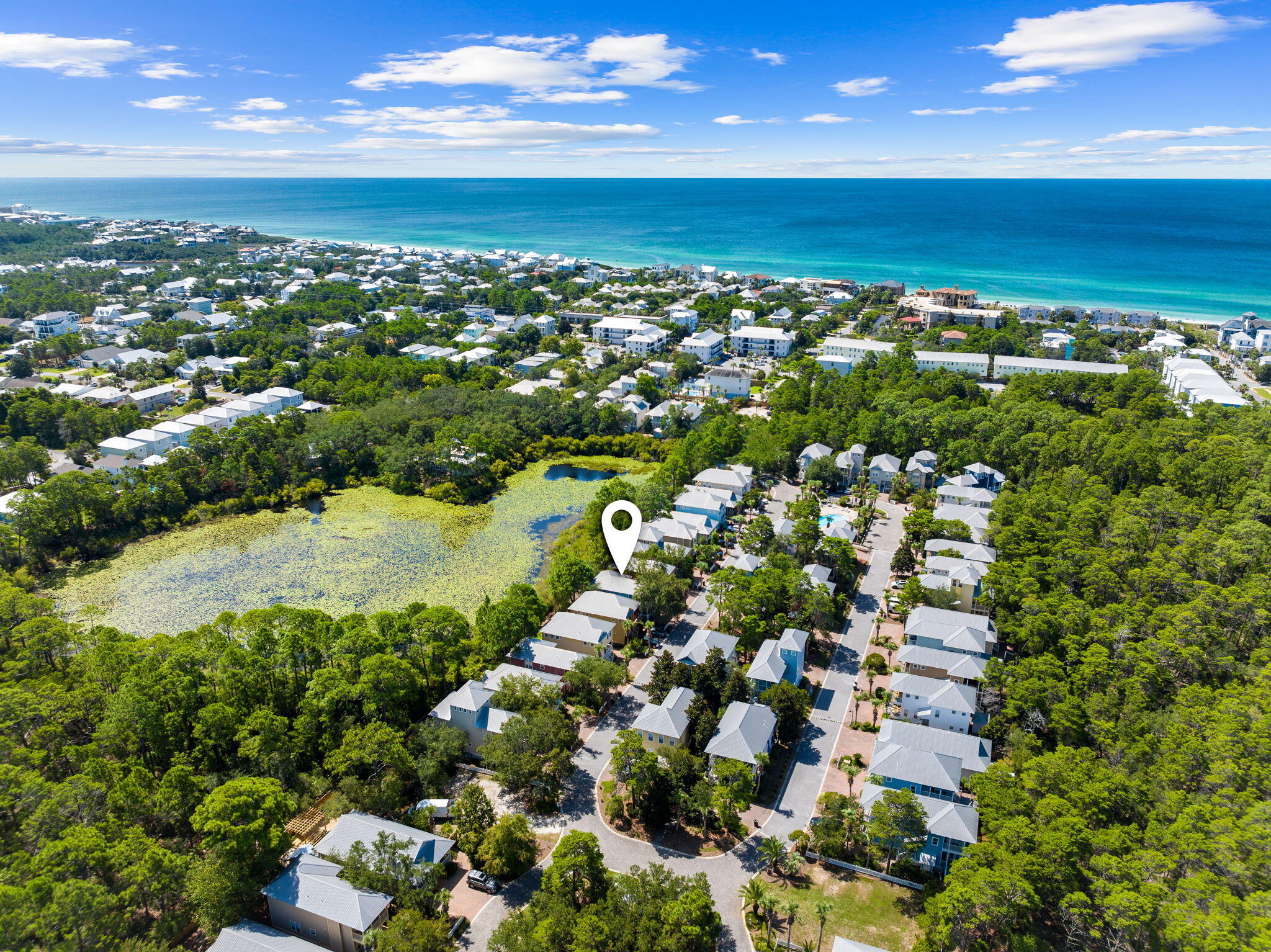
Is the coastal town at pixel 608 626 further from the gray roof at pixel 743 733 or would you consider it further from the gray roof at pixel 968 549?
the gray roof at pixel 968 549

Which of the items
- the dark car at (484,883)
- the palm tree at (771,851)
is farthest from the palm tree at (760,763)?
the dark car at (484,883)

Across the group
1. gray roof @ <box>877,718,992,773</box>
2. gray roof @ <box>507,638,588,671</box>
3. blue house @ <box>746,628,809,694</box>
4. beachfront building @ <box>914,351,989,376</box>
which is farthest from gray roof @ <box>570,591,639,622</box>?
beachfront building @ <box>914,351,989,376</box>

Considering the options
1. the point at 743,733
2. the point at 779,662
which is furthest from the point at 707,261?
the point at 743,733

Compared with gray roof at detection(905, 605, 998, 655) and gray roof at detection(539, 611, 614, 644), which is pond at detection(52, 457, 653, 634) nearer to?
gray roof at detection(539, 611, 614, 644)

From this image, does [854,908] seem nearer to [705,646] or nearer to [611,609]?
[705,646]

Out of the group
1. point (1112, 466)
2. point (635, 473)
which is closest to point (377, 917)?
point (635, 473)

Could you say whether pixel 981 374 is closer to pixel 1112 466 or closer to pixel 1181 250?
pixel 1112 466
